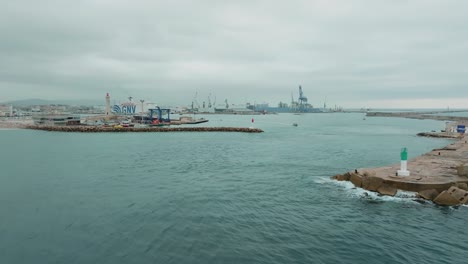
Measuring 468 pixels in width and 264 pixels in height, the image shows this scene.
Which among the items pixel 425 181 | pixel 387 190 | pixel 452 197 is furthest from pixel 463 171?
pixel 387 190

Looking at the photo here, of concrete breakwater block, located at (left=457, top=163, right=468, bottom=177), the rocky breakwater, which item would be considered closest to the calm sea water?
the rocky breakwater

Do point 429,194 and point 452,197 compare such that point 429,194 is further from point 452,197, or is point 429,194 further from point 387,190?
point 387,190

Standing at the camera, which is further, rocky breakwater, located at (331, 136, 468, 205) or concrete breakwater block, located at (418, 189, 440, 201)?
concrete breakwater block, located at (418, 189, 440, 201)

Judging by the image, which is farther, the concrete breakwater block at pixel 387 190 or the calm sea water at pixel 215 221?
the concrete breakwater block at pixel 387 190

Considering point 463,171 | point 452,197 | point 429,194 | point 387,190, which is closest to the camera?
point 452,197

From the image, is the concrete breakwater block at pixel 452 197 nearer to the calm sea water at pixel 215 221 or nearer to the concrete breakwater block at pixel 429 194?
the concrete breakwater block at pixel 429 194

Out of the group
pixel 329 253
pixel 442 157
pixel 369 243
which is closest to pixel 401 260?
pixel 369 243

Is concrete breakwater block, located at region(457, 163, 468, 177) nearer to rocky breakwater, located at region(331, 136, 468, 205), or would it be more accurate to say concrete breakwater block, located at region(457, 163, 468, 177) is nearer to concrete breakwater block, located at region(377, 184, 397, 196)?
rocky breakwater, located at region(331, 136, 468, 205)

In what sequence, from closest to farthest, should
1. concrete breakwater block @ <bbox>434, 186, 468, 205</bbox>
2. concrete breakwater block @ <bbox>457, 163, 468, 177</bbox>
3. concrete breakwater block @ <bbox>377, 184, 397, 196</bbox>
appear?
1. concrete breakwater block @ <bbox>434, 186, 468, 205</bbox>
2. concrete breakwater block @ <bbox>377, 184, 397, 196</bbox>
3. concrete breakwater block @ <bbox>457, 163, 468, 177</bbox>

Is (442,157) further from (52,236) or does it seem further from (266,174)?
(52,236)

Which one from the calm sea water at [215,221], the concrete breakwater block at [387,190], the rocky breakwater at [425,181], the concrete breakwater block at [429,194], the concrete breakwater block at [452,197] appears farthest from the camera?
the concrete breakwater block at [387,190]

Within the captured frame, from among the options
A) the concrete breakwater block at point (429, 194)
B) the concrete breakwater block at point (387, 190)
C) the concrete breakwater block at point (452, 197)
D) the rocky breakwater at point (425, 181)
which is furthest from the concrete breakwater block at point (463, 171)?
the concrete breakwater block at point (387, 190)
